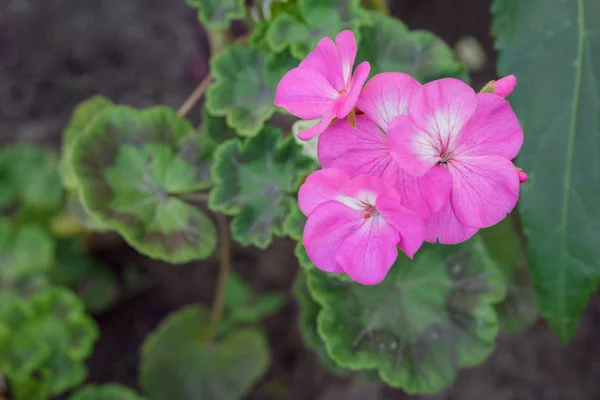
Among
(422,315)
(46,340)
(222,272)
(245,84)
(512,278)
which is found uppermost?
(245,84)

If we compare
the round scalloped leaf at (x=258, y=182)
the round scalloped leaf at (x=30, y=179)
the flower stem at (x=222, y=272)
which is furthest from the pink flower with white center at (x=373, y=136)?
the round scalloped leaf at (x=30, y=179)

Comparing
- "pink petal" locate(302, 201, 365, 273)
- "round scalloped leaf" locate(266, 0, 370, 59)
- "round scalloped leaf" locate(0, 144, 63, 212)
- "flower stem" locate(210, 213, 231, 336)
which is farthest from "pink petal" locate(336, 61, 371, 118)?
"round scalloped leaf" locate(0, 144, 63, 212)

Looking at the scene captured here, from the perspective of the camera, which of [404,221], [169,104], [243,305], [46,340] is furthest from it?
[169,104]

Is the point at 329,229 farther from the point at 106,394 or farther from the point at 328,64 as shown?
the point at 106,394

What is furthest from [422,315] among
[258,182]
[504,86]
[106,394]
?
[106,394]

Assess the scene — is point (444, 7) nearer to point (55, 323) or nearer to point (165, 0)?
point (165, 0)

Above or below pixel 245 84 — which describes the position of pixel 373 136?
above
